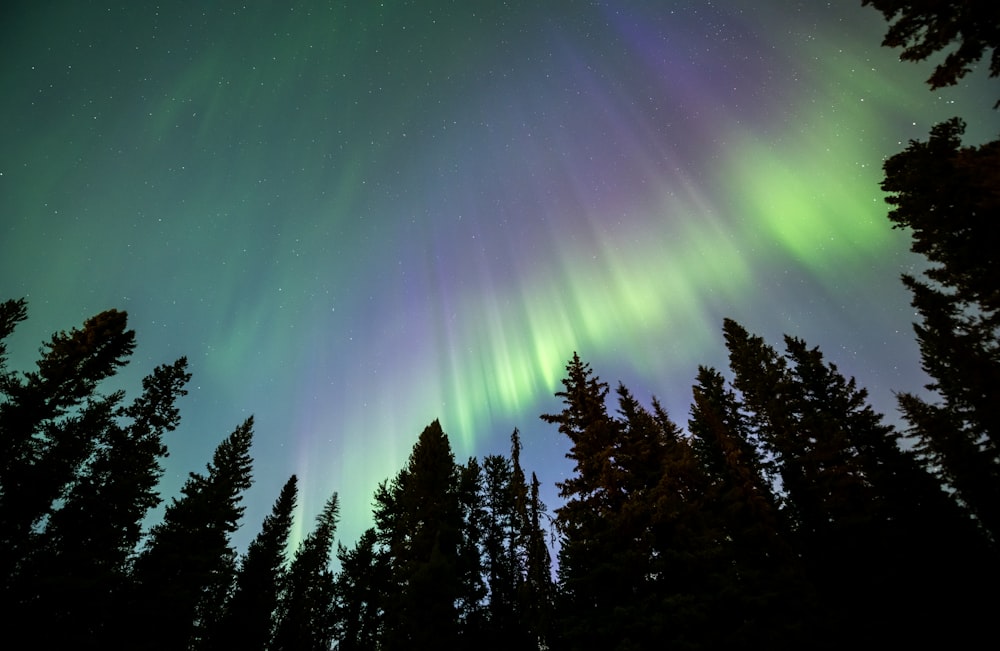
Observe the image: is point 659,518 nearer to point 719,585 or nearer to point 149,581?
point 719,585

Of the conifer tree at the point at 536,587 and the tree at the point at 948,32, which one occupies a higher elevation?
the tree at the point at 948,32

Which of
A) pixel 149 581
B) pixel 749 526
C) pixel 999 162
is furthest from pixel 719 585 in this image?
pixel 149 581

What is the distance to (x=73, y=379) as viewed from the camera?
20.1 m

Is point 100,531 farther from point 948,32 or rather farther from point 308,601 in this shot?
point 948,32

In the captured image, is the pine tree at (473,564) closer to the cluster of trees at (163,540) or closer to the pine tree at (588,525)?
the cluster of trees at (163,540)

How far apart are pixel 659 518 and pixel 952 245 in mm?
15043

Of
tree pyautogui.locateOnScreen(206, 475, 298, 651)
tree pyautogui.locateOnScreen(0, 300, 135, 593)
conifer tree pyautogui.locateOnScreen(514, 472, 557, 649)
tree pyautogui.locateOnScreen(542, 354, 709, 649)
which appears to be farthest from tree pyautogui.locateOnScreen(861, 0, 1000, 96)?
tree pyautogui.locateOnScreen(206, 475, 298, 651)

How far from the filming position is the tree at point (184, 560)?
20312 millimetres

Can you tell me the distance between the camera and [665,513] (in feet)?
50.1

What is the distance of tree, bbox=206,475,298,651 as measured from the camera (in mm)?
28844

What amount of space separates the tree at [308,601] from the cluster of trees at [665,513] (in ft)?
23.7

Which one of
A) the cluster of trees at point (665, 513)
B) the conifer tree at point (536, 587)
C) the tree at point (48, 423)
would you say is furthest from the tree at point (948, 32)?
the tree at point (48, 423)

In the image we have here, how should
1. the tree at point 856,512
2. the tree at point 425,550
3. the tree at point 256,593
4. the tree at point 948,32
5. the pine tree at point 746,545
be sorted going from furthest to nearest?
the tree at point 256,593
the tree at point 425,550
the tree at point 856,512
the pine tree at point 746,545
the tree at point 948,32

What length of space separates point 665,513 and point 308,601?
41.1 m
